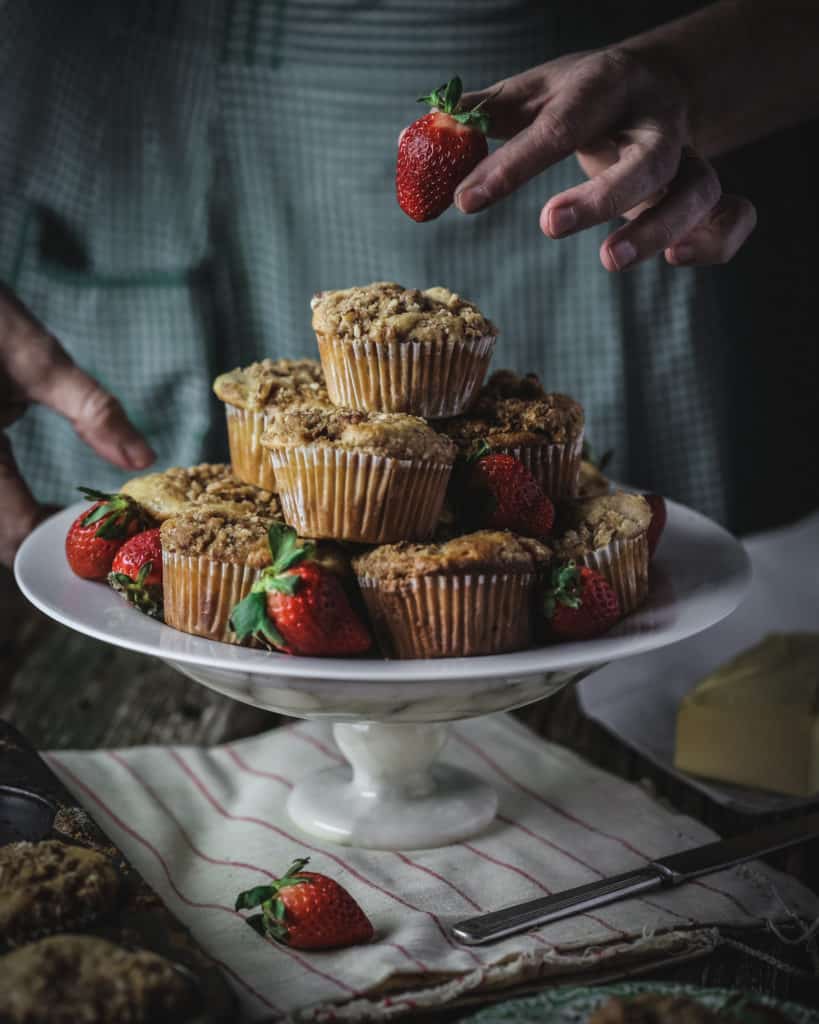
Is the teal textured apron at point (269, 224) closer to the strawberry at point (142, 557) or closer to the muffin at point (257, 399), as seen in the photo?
the muffin at point (257, 399)

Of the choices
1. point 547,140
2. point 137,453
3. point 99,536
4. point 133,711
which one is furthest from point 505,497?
point 133,711

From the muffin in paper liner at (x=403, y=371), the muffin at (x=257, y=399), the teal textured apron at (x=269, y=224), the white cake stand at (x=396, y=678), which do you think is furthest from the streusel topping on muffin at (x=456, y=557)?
the teal textured apron at (x=269, y=224)

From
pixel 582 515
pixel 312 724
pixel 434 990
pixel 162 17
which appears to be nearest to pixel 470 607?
pixel 582 515

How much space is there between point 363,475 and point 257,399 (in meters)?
0.33

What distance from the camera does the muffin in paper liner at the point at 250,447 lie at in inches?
71.6

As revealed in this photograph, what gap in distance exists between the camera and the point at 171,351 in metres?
2.84

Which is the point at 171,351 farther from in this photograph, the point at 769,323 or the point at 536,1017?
the point at 536,1017

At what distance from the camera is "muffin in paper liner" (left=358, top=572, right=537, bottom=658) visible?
4.95 ft

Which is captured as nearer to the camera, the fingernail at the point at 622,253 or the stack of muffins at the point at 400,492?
the stack of muffins at the point at 400,492

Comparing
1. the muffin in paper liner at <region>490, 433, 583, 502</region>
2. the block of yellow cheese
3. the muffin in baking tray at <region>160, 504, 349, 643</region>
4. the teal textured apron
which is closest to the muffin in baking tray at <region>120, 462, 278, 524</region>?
the muffin in baking tray at <region>160, 504, 349, 643</region>

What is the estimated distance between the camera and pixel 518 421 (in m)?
1.77

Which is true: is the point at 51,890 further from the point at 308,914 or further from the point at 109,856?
the point at 308,914

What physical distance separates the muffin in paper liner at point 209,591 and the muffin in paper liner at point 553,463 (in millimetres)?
408

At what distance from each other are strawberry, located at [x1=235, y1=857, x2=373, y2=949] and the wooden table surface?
713mm
